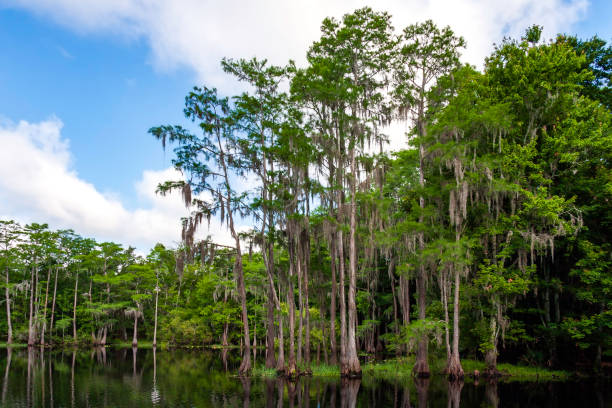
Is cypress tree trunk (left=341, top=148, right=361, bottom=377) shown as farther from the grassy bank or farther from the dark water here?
the grassy bank

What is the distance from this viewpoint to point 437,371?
21984mm

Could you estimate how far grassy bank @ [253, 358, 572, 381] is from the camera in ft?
66.4

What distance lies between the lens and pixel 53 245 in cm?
4750

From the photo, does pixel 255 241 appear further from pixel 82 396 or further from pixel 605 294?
pixel 605 294

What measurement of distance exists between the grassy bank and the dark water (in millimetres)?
1536

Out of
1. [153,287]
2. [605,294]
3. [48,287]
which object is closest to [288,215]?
[605,294]

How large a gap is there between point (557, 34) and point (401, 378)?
2093cm

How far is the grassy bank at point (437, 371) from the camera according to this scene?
2025 centimetres

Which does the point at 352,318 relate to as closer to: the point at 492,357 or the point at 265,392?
the point at 265,392

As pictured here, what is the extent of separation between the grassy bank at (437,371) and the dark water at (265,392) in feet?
5.04

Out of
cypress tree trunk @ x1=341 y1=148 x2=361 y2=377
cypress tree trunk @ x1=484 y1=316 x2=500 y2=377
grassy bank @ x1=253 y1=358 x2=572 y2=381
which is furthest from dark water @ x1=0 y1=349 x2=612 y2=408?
cypress tree trunk @ x1=484 y1=316 x2=500 y2=377

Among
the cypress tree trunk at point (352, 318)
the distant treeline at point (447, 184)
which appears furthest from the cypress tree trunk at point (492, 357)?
the cypress tree trunk at point (352, 318)

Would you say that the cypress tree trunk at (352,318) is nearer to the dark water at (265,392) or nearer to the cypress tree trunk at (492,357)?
the dark water at (265,392)

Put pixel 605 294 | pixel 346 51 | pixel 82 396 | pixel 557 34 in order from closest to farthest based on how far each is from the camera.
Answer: pixel 82 396 → pixel 605 294 → pixel 346 51 → pixel 557 34
